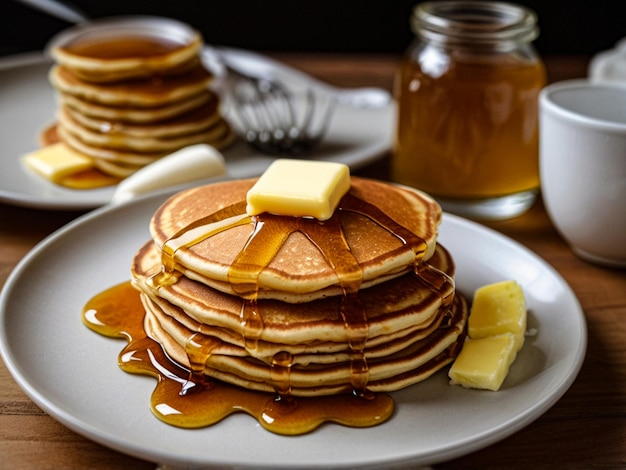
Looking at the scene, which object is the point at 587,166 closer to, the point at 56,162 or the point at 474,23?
the point at 474,23

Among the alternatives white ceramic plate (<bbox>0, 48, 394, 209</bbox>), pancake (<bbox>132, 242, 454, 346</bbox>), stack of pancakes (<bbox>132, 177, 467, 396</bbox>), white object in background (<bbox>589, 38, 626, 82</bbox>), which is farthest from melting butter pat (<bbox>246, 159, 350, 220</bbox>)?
white object in background (<bbox>589, 38, 626, 82</bbox>)

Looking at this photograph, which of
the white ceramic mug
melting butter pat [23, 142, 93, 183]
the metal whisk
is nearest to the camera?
the white ceramic mug

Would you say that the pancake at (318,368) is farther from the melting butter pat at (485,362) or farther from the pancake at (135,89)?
the pancake at (135,89)

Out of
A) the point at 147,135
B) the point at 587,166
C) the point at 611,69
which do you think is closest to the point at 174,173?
the point at 147,135

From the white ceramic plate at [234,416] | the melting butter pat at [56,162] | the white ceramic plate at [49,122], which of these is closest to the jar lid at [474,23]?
the white ceramic plate at [49,122]

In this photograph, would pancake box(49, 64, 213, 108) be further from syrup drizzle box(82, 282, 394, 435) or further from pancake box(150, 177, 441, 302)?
syrup drizzle box(82, 282, 394, 435)

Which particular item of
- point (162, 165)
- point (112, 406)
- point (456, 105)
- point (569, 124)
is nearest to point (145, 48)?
point (162, 165)

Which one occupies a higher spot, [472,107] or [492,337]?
[472,107]
